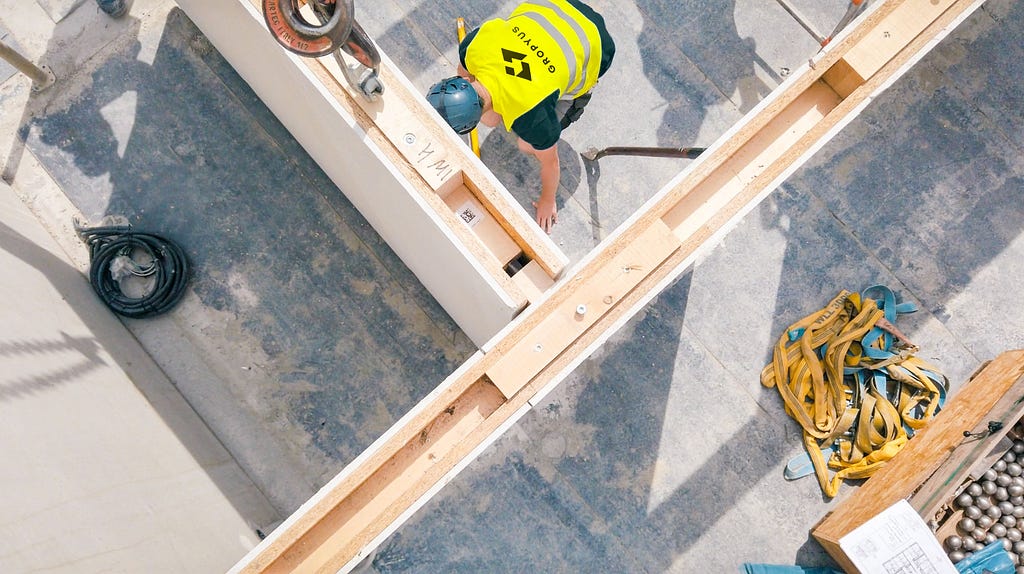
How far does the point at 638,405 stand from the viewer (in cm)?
452

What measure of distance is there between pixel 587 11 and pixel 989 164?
3213mm

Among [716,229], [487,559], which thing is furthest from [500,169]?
[487,559]

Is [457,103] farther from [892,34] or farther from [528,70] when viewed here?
[892,34]

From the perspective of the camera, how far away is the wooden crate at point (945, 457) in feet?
12.6

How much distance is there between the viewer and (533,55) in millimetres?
3463

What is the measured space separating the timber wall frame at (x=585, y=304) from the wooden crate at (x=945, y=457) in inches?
84.9

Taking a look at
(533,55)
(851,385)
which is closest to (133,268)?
(533,55)

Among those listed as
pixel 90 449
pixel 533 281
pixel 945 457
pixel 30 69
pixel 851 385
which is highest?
pixel 30 69

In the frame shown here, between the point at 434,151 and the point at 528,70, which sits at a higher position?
the point at 528,70

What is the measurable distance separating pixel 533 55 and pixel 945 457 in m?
3.22

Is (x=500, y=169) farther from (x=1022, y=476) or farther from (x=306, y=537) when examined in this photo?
(x=1022, y=476)

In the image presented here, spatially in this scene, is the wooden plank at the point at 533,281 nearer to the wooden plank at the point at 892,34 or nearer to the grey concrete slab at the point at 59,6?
the wooden plank at the point at 892,34

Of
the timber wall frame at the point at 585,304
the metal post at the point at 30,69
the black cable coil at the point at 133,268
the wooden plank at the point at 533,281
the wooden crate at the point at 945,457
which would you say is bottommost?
the wooden crate at the point at 945,457

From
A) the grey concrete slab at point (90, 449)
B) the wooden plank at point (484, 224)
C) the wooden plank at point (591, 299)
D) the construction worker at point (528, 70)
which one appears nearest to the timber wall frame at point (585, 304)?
the wooden plank at point (591, 299)
